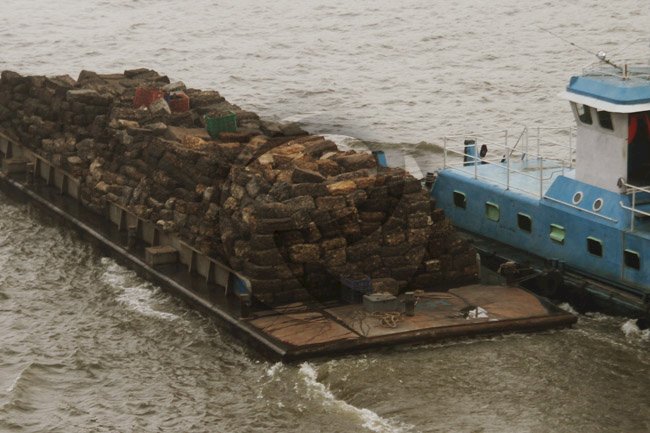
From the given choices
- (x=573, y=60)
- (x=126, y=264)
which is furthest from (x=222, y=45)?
(x=126, y=264)

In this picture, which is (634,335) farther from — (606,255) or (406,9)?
(406,9)

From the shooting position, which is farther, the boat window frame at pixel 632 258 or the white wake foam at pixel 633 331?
the boat window frame at pixel 632 258

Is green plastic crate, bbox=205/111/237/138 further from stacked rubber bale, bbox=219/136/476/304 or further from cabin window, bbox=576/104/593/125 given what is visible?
cabin window, bbox=576/104/593/125

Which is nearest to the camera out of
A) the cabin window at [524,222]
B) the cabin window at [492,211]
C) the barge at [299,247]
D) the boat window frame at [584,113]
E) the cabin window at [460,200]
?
the barge at [299,247]

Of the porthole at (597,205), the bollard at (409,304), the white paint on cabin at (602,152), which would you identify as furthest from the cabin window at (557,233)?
the bollard at (409,304)

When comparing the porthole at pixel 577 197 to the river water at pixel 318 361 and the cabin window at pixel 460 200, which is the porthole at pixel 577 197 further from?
the cabin window at pixel 460 200

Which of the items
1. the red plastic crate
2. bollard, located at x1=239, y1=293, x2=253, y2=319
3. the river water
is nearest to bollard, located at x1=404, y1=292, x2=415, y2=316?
the river water

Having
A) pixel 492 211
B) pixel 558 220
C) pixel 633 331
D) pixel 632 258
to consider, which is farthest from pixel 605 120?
pixel 633 331
